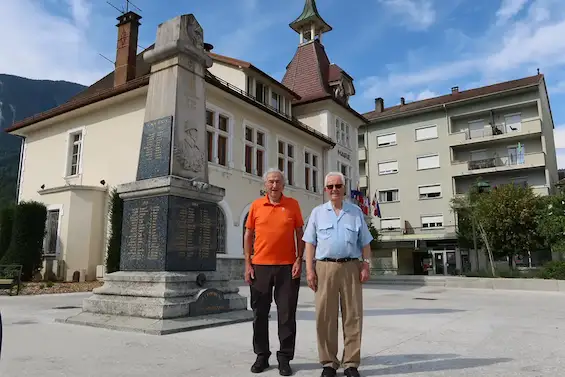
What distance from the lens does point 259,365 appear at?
3803 millimetres

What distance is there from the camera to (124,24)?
2144 centimetres

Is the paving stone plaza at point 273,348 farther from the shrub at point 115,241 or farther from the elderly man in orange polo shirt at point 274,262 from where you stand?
the shrub at point 115,241

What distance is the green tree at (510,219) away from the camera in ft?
90.9

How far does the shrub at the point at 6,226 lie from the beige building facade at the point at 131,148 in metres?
1.40

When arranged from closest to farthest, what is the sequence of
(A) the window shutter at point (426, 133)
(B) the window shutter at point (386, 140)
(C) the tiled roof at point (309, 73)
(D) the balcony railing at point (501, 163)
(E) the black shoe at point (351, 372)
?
(E) the black shoe at point (351, 372) → (C) the tiled roof at point (309, 73) → (D) the balcony railing at point (501, 163) → (A) the window shutter at point (426, 133) → (B) the window shutter at point (386, 140)

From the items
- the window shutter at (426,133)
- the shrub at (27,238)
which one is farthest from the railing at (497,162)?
the shrub at (27,238)

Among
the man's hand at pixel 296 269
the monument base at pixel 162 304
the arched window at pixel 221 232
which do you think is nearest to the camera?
the man's hand at pixel 296 269

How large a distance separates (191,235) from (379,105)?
41.9 m

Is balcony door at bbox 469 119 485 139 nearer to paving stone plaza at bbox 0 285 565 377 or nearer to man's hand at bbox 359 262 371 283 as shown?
paving stone plaza at bbox 0 285 565 377

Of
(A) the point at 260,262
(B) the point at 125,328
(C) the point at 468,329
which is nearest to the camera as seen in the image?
(A) the point at 260,262

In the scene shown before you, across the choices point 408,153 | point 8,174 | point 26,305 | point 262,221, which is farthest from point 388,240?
point 8,174

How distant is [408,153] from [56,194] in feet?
101

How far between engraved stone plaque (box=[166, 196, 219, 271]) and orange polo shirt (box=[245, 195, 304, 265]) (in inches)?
105

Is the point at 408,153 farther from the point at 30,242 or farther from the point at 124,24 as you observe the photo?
the point at 30,242
